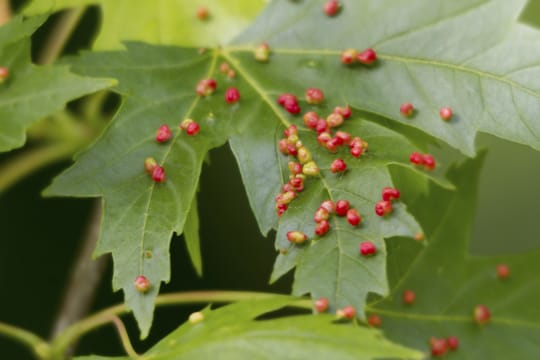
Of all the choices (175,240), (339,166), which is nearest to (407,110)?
(339,166)

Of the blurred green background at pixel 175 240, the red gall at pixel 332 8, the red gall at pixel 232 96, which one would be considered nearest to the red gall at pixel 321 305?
the red gall at pixel 232 96

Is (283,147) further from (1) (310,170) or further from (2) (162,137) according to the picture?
(2) (162,137)

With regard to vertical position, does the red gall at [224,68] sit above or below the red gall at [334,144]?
above

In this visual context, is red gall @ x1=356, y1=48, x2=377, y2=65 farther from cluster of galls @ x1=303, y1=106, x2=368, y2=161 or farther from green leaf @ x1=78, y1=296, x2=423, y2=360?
green leaf @ x1=78, y1=296, x2=423, y2=360

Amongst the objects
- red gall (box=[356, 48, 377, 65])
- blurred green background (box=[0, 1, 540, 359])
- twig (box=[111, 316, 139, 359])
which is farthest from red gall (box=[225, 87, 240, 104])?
blurred green background (box=[0, 1, 540, 359])

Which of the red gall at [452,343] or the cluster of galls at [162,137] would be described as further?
the red gall at [452,343]

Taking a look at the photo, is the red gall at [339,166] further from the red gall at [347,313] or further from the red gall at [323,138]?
the red gall at [347,313]

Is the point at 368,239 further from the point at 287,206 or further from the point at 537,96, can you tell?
the point at 537,96
